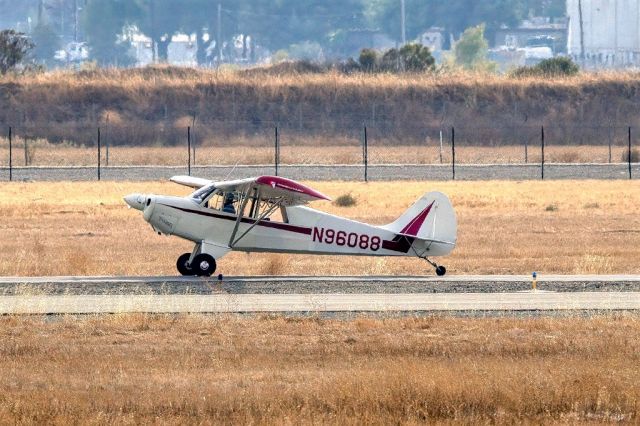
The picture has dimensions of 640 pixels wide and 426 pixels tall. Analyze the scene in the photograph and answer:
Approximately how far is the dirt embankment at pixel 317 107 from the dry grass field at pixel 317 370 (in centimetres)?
5889

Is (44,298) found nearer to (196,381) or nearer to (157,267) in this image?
(157,267)

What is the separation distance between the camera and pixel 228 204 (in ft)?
81.0

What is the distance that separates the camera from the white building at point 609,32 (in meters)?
167

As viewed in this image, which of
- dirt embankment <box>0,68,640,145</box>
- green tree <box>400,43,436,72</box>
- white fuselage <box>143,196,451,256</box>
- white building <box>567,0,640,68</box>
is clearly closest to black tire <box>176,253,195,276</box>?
white fuselage <box>143,196,451,256</box>

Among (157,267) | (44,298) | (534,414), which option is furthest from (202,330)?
(157,267)

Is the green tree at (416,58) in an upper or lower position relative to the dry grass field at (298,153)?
upper

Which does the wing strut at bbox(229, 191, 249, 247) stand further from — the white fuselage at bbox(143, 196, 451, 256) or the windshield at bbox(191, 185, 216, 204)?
the windshield at bbox(191, 185, 216, 204)

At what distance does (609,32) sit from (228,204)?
15304 cm

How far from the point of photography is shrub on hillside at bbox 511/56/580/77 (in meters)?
93.9

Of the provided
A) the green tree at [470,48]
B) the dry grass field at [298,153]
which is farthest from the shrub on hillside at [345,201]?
the green tree at [470,48]

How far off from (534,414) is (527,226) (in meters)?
23.5

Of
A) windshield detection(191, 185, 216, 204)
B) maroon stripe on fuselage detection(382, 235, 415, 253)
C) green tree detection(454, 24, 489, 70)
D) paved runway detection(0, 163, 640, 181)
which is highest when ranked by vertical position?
green tree detection(454, 24, 489, 70)

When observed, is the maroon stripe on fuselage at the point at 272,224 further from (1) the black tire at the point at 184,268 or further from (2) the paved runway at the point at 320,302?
(2) the paved runway at the point at 320,302

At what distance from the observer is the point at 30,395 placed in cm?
1335
